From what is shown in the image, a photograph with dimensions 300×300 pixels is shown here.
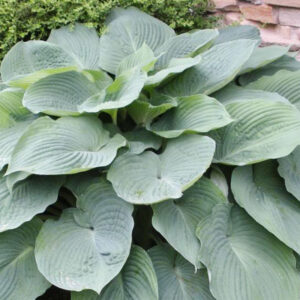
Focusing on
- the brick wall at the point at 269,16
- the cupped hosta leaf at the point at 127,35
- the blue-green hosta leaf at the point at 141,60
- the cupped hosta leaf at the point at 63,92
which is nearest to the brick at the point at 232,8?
the brick wall at the point at 269,16

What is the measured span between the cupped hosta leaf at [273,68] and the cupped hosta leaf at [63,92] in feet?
1.97

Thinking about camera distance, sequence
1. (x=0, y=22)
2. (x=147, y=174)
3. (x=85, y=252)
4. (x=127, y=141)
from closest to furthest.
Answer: (x=85, y=252) < (x=147, y=174) < (x=127, y=141) < (x=0, y=22)

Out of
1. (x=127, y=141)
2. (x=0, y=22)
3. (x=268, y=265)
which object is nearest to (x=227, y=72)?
(x=127, y=141)

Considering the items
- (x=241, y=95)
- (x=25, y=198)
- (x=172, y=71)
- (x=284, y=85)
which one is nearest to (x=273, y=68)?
(x=284, y=85)

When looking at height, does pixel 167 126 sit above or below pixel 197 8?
below

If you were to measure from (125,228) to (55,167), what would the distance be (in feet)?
0.87

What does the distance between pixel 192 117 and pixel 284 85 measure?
0.46m

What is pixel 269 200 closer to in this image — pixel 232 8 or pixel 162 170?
pixel 162 170

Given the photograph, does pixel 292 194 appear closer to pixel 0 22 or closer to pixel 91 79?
pixel 91 79

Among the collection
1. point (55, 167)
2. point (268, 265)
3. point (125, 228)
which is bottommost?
point (268, 265)

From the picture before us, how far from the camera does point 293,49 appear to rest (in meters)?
2.43

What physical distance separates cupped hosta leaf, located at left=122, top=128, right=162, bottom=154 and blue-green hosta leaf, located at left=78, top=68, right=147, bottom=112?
0.49 feet

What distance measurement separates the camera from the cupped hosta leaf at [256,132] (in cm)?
142

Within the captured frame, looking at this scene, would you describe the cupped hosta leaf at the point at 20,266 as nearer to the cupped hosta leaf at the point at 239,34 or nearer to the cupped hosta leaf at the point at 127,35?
the cupped hosta leaf at the point at 127,35
